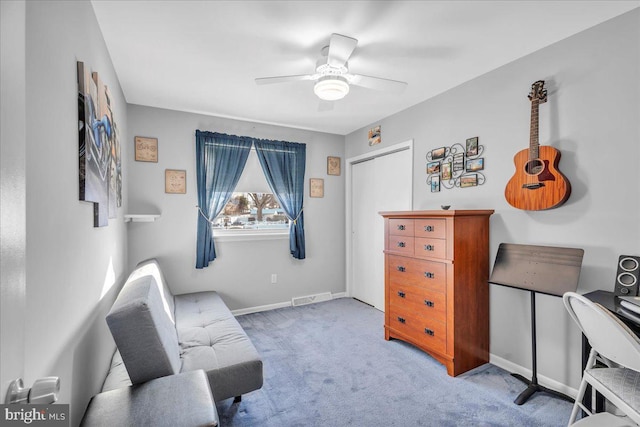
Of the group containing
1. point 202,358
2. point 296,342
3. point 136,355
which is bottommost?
point 296,342

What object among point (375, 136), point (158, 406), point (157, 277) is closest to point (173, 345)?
point (158, 406)

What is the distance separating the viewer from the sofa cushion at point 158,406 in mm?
1181

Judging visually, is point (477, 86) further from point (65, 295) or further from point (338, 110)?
point (65, 295)

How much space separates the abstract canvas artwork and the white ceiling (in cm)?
52

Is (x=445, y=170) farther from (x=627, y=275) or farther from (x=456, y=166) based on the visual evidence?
(x=627, y=275)

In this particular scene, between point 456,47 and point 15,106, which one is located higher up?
point 456,47

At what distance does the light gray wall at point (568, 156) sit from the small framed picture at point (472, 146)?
0.05 m

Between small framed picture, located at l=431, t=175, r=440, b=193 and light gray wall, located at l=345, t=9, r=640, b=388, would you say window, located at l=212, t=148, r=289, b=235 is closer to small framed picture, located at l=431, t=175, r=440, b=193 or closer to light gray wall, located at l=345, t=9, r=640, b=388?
small framed picture, located at l=431, t=175, r=440, b=193

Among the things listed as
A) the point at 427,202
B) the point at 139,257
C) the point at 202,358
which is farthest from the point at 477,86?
the point at 139,257

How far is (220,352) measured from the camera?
1998mm

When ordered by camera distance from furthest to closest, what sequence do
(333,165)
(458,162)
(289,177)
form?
(333,165) → (289,177) → (458,162)

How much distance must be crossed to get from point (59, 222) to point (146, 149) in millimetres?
2457

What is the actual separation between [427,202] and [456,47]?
1489mm

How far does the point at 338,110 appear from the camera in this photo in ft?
11.4
